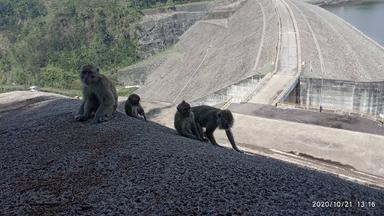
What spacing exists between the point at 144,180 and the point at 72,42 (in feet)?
192

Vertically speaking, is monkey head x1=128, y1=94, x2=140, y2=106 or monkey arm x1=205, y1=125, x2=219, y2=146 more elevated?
monkey head x1=128, y1=94, x2=140, y2=106

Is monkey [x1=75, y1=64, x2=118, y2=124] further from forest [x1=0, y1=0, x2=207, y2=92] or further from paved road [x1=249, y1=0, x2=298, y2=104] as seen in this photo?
forest [x1=0, y1=0, x2=207, y2=92]

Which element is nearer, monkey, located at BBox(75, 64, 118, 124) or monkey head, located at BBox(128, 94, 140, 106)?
monkey, located at BBox(75, 64, 118, 124)

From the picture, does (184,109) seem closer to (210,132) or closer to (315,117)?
(210,132)

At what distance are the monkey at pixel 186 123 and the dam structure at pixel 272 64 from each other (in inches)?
427

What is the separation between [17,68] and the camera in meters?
56.1

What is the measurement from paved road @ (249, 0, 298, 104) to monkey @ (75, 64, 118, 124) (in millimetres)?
12020

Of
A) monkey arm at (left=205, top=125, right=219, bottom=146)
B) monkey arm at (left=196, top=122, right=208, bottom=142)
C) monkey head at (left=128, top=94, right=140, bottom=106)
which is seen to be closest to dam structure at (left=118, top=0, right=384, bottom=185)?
monkey arm at (left=205, top=125, right=219, bottom=146)

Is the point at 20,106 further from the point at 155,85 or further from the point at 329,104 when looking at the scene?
the point at 155,85

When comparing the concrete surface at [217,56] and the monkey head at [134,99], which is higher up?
the monkey head at [134,99]

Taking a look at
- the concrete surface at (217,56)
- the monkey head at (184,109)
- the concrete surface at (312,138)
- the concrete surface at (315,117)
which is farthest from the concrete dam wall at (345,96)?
the monkey head at (184,109)

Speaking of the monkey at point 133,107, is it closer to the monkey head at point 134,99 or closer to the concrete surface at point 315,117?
the monkey head at point 134,99

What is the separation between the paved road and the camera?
21172mm

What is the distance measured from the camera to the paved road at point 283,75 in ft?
69.5
